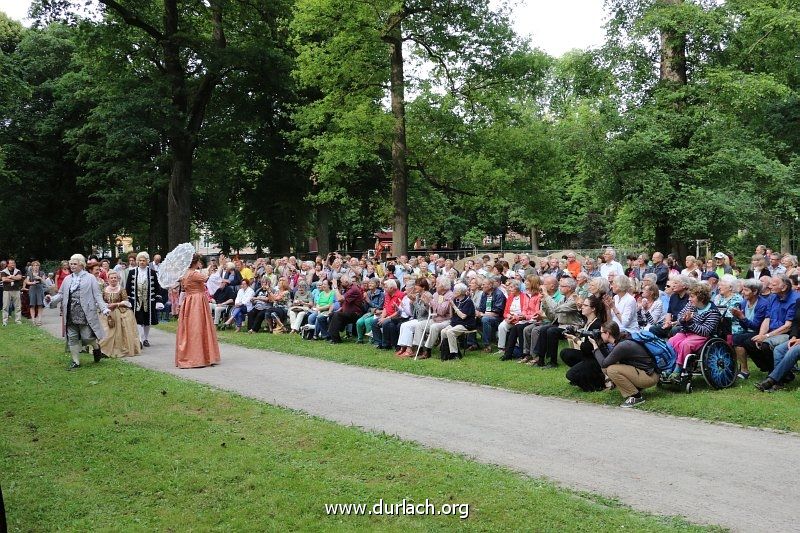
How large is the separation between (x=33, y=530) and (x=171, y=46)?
25.1 m

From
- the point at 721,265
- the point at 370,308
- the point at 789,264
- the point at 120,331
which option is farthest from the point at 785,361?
the point at 120,331

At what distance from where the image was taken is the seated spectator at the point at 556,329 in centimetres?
1219

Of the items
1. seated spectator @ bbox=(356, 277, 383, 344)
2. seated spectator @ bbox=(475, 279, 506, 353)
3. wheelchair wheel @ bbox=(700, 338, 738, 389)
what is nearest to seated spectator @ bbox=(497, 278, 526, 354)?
seated spectator @ bbox=(475, 279, 506, 353)

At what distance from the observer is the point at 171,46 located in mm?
27578

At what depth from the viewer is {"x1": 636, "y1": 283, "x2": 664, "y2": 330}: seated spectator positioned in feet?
37.7

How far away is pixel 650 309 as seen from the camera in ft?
38.2

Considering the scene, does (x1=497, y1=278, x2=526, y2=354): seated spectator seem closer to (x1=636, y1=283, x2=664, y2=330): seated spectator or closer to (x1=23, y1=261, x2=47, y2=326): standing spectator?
(x1=636, y1=283, x2=664, y2=330): seated spectator

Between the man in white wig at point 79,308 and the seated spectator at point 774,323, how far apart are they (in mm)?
10859

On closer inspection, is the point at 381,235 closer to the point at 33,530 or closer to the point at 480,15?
the point at 480,15

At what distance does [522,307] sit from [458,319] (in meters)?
1.28

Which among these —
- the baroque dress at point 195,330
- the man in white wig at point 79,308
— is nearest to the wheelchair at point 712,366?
the baroque dress at point 195,330

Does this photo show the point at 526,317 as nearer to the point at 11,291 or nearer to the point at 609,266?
the point at 609,266

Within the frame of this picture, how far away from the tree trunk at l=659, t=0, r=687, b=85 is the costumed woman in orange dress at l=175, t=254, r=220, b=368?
57.5 ft

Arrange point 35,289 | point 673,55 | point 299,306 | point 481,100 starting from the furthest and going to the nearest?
1. point 481,100
2. point 673,55
3. point 35,289
4. point 299,306
